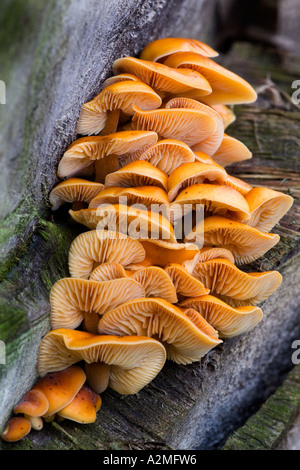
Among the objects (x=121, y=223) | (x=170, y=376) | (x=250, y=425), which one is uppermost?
(x=121, y=223)

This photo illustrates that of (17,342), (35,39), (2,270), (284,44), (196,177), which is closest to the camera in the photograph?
(35,39)

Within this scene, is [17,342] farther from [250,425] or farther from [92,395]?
[250,425]

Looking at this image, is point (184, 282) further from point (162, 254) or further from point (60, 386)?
point (60, 386)

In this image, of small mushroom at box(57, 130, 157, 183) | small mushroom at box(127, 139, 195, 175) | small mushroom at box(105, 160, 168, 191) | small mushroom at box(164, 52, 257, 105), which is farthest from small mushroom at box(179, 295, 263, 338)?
small mushroom at box(164, 52, 257, 105)

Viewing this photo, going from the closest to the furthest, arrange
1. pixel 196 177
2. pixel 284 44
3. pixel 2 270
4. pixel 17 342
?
pixel 17 342 → pixel 2 270 → pixel 196 177 → pixel 284 44

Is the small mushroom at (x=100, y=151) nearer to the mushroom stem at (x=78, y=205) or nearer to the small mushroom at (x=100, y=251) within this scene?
the mushroom stem at (x=78, y=205)

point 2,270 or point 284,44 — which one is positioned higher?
point 284,44
